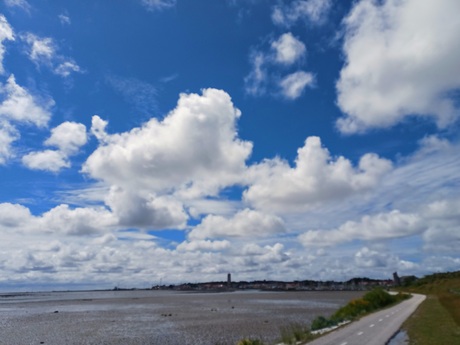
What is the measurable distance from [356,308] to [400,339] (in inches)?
997

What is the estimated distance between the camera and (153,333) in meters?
42.6

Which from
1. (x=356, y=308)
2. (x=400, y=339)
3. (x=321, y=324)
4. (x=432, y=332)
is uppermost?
(x=356, y=308)

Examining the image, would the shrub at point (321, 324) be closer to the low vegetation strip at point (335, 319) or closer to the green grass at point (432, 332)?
the low vegetation strip at point (335, 319)

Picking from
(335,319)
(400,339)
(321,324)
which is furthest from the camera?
(335,319)

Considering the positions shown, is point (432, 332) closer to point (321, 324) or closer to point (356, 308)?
point (321, 324)

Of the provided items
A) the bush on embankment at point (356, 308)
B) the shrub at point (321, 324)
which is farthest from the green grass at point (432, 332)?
the bush on embankment at point (356, 308)

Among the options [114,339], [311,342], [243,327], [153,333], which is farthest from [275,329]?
[311,342]

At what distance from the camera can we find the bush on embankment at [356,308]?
3616 centimetres

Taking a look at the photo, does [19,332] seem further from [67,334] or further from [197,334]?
[197,334]

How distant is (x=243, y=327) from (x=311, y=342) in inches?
865

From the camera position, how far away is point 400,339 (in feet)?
82.4

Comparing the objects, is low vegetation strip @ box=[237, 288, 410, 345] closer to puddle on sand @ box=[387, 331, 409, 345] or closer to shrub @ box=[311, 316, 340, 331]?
shrub @ box=[311, 316, 340, 331]

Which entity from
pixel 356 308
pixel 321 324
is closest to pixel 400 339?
pixel 321 324

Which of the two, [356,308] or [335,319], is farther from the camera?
[356,308]
